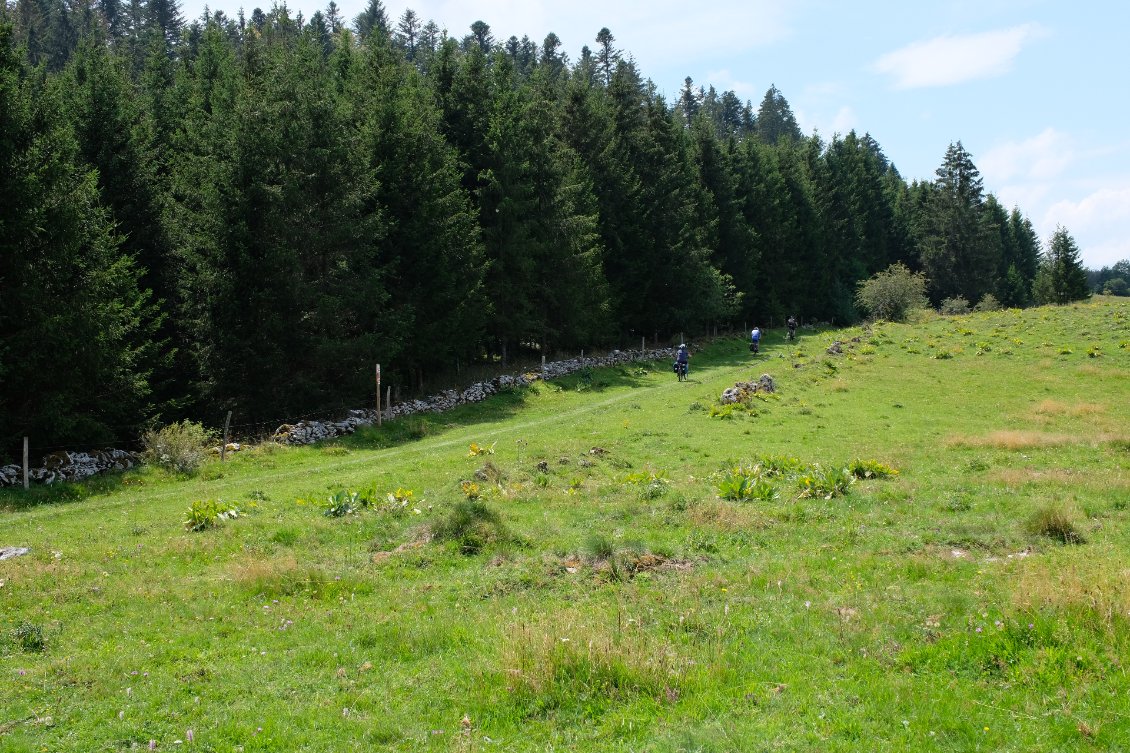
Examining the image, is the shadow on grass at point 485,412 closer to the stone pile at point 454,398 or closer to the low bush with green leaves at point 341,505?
the stone pile at point 454,398

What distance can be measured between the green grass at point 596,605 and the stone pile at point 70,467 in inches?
59.5

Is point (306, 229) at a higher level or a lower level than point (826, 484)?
higher

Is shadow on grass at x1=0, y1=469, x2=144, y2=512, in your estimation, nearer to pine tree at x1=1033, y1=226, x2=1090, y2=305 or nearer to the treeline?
the treeline

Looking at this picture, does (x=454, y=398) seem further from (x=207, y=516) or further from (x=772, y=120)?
(x=772, y=120)

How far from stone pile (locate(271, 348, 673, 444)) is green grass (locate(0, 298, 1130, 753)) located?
6861 millimetres

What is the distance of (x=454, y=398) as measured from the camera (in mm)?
40125

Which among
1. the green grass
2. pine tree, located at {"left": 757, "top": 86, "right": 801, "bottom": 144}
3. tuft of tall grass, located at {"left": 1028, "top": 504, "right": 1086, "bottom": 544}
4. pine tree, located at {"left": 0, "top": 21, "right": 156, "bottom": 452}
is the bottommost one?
the green grass

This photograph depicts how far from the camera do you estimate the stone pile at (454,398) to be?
3073 centimetres

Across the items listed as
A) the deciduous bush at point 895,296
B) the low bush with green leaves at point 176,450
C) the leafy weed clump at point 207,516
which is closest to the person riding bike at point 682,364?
the low bush with green leaves at point 176,450

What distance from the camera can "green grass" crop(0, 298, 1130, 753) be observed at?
7.80 m

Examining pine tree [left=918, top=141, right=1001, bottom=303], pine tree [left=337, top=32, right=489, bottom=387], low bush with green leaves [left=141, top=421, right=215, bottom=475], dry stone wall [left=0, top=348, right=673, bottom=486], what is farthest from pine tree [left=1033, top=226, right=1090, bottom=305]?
low bush with green leaves [left=141, top=421, right=215, bottom=475]

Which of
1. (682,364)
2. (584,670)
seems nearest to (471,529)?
(584,670)

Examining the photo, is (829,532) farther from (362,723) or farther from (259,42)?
(259,42)

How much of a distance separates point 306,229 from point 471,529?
2613 cm
